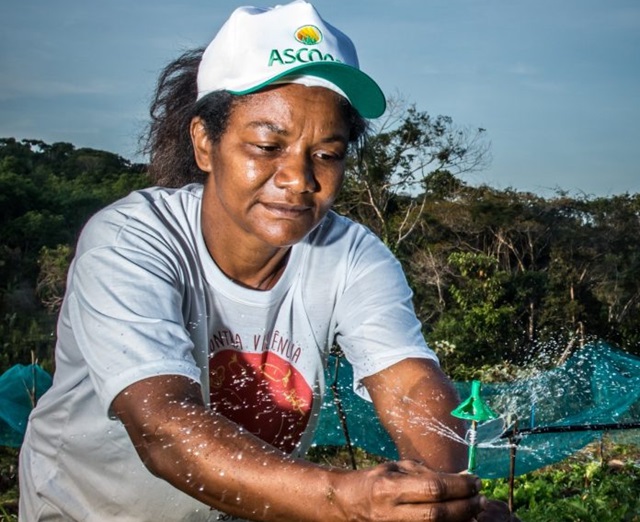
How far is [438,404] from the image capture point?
6.52 feet

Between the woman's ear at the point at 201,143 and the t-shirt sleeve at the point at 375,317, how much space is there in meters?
0.40

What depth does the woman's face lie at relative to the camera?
6.37ft

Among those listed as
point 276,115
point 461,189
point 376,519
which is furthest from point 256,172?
point 461,189

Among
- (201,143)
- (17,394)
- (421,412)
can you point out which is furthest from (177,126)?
(17,394)

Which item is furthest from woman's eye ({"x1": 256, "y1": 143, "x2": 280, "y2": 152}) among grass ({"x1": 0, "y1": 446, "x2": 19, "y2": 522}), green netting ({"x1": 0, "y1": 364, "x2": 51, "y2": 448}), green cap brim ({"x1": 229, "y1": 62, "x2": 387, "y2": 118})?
grass ({"x1": 0, "y1": 446, "x2": 19, "y2": 522})

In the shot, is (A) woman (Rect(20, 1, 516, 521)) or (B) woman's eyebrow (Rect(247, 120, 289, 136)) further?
(B) woman's eyebrow (Rect(247, 120, 289, 136))

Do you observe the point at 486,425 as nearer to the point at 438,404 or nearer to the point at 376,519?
the point at 438,404

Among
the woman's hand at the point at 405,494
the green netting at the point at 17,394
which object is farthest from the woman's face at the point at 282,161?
the green netting at the point at 17,394

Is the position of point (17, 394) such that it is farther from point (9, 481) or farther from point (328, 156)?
point (328, 156)

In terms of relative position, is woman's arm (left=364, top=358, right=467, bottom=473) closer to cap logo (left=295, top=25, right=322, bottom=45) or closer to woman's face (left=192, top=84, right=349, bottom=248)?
woman's face (left=192, top=84, right=349, bottom=248)

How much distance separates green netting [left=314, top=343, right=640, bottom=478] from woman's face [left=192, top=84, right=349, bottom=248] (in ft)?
7.84

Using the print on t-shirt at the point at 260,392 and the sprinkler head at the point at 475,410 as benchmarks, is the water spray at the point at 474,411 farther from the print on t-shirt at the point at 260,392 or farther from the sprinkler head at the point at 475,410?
the print on t-shirt at the point at 260,392

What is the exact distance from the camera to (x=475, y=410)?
1506 mm

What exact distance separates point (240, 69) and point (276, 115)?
0.15 metres
